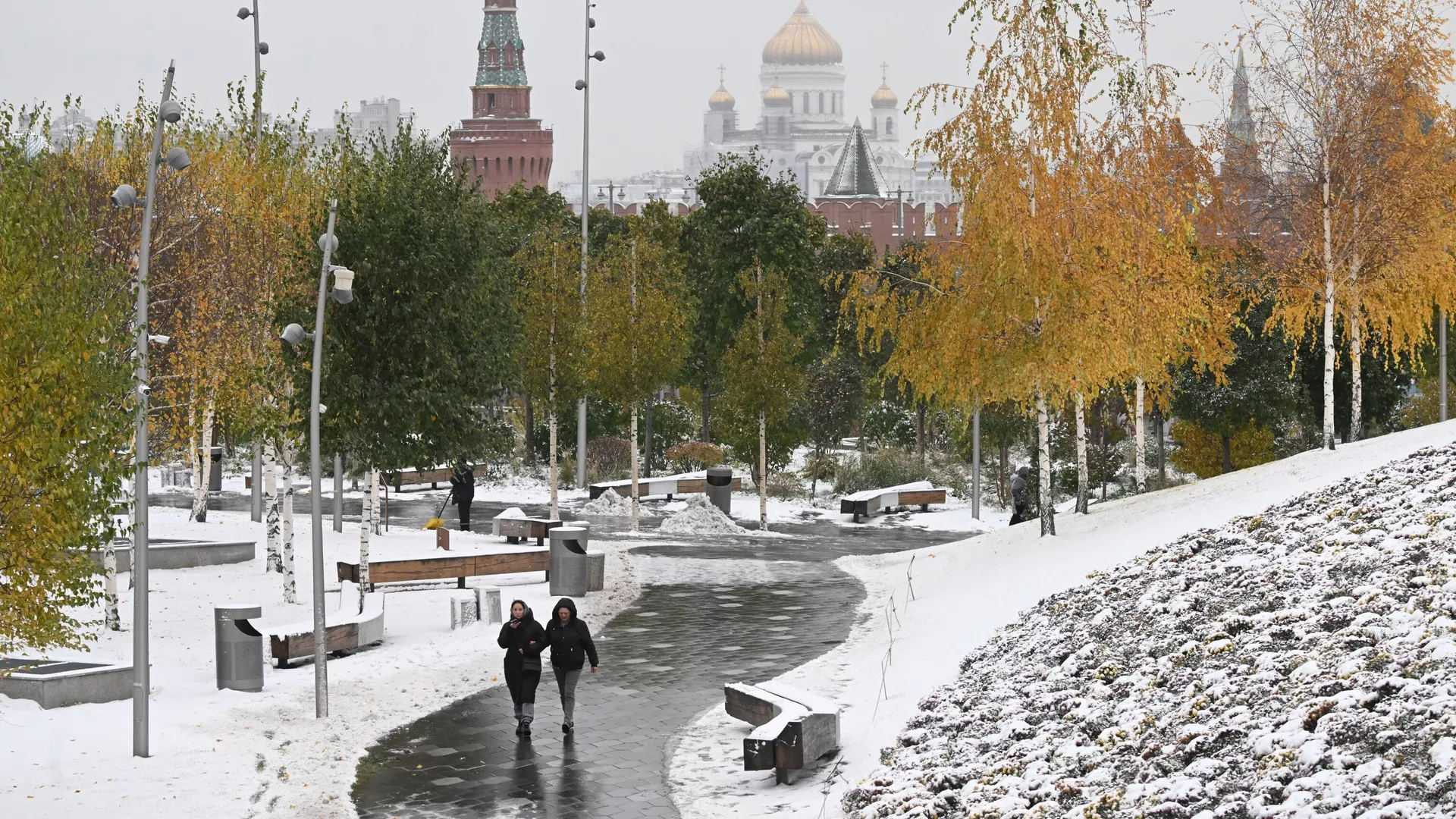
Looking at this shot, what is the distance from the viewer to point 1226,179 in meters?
26.7

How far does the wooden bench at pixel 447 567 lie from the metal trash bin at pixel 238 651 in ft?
20.4

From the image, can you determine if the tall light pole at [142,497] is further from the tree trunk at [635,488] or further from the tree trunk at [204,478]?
the tree trunk at [635,488]

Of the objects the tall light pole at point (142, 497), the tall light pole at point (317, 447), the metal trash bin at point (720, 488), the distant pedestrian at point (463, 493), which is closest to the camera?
the tall light pole at point (142, 497)

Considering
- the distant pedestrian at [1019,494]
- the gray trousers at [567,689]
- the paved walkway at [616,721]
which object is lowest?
the paved walkway at [616,721]

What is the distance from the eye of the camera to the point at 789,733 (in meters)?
11.8

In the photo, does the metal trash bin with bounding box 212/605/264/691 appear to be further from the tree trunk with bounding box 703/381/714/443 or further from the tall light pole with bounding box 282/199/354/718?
the tree trunk with bounding box 703/381/714/443

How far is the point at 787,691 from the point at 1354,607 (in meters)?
4.90

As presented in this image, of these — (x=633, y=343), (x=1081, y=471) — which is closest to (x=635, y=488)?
(x=633, y=343)

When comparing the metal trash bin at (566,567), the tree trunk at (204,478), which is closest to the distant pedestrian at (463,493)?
the tree trunk at (204,478)

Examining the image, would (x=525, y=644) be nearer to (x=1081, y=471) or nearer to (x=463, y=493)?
(x=1081, y=471)

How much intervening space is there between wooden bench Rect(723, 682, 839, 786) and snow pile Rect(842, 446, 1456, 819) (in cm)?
66

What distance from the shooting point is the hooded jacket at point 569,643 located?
13.9 meters

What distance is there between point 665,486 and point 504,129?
77.9 meters

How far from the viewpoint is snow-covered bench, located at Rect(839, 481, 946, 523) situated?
118ft
